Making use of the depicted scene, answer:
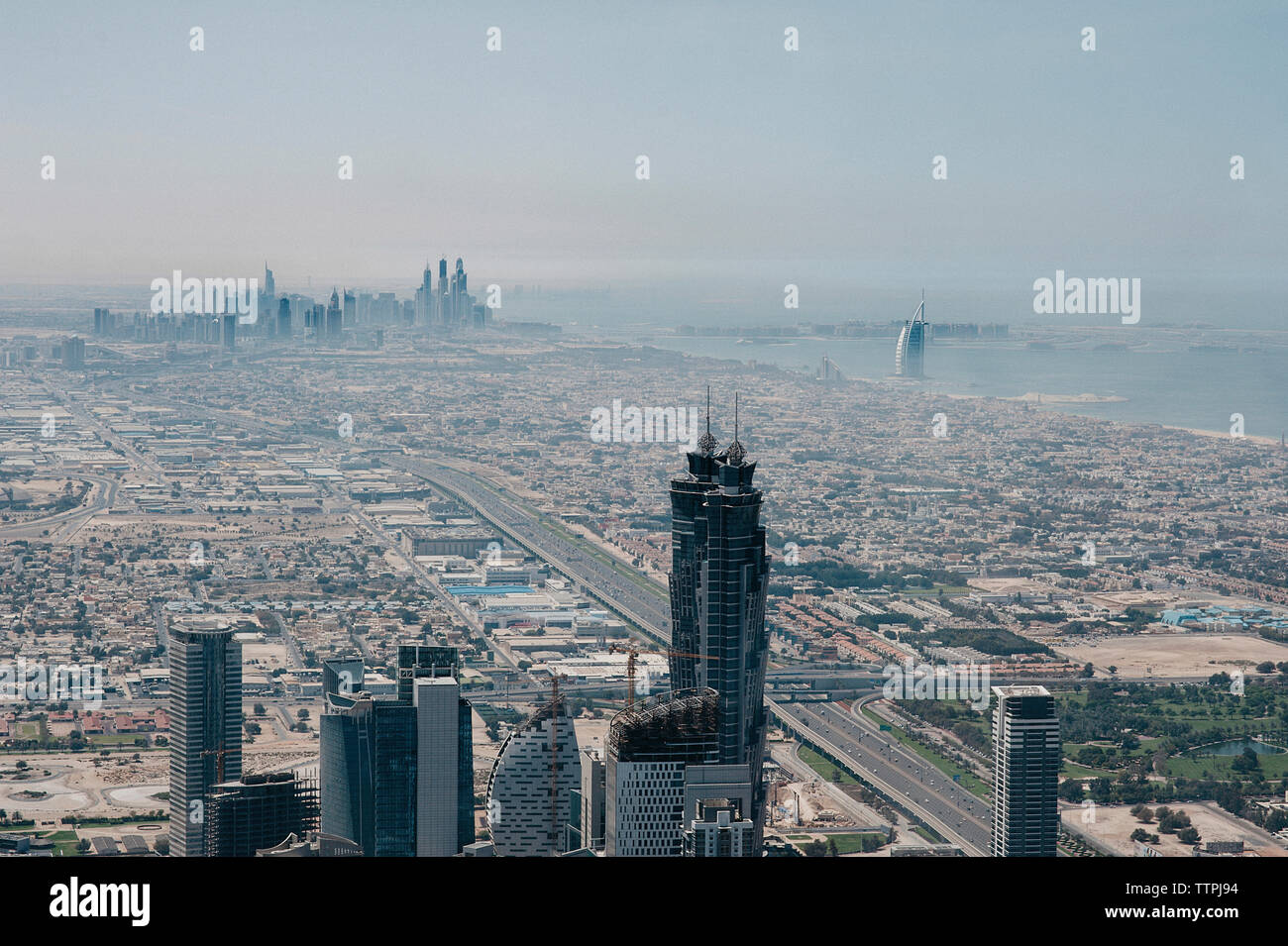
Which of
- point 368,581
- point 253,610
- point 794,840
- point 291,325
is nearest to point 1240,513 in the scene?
point 368,581

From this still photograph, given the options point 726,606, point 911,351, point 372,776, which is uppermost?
point 911,351

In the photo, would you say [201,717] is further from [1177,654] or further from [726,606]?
[1177,654]

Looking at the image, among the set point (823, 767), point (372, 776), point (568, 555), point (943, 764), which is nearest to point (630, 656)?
point (823, 767)

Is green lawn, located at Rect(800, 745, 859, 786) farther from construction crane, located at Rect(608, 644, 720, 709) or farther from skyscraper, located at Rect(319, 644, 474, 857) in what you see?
skyscraper, located at Rect(319, 644, 474, 857)

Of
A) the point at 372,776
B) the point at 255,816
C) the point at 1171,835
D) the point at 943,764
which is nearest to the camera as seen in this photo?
the point at 255,816

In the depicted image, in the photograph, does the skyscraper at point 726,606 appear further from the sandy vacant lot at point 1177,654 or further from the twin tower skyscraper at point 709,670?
the sandy vacant lot at point 1177,654
